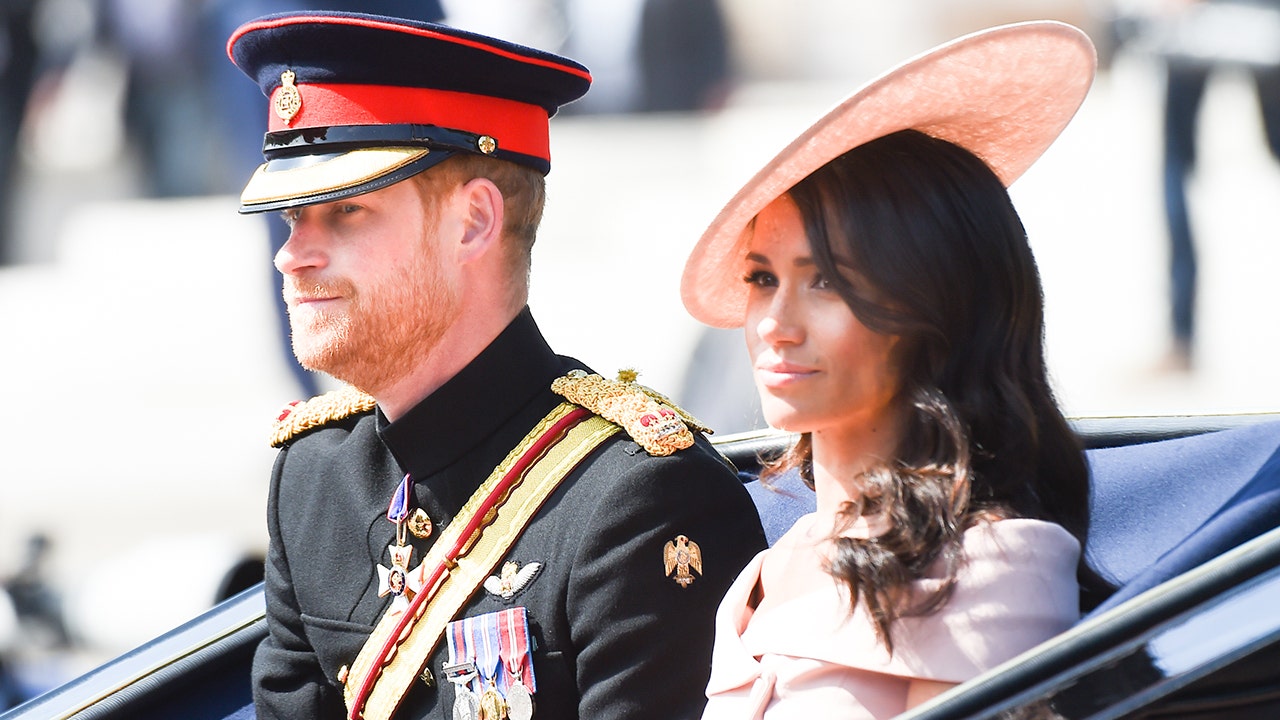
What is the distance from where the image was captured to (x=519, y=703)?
199 cm

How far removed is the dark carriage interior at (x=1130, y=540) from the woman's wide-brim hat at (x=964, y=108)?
0.45 meters

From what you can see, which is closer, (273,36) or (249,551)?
(273,36)

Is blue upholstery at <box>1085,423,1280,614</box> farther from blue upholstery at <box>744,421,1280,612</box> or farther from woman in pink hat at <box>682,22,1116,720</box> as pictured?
woman in pink hat at <box>682,22,1116,720</box>

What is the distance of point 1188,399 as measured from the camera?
192 inches

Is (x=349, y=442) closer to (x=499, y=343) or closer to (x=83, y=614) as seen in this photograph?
(x=499, y=343)

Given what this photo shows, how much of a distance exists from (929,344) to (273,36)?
44.3 inches

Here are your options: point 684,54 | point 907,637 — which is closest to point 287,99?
point 907,637

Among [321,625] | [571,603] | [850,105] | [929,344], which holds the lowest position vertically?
[321,625]

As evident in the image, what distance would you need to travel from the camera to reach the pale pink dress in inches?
60.8

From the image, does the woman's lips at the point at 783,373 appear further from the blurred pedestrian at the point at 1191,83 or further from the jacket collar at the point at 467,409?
the blurred pedestrian at the point at 1191,83

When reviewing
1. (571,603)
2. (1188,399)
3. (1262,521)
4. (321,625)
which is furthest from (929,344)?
(1188,399)

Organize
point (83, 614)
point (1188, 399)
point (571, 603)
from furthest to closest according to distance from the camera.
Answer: point (83, 614) < point (1188, 399) < point (571, 603)

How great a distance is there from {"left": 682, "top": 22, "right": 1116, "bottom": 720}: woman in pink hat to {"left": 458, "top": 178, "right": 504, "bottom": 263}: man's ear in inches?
19.4

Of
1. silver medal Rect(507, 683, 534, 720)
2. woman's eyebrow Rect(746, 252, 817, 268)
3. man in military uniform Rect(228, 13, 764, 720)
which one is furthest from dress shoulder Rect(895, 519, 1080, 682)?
silver medal Rect(507, 683, 534, 720)
